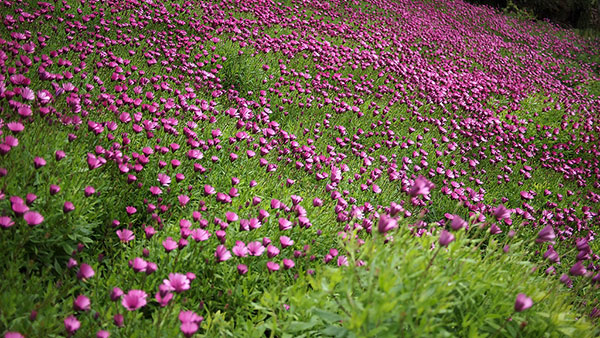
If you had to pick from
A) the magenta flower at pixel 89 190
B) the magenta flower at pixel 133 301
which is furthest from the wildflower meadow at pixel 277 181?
the magenta flower at pixel 89 190

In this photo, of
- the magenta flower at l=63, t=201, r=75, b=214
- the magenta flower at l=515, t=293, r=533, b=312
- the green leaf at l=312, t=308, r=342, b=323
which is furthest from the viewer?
the magenta flower at l=63, t=201, r=75, b=214

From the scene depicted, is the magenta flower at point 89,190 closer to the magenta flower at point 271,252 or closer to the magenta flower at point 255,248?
the magenta flower at point 255,248

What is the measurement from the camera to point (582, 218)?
5.11 m

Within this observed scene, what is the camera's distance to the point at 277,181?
3498 millimetres

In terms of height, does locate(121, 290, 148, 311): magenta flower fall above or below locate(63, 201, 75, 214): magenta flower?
below

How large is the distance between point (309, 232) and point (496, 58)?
9.78 m

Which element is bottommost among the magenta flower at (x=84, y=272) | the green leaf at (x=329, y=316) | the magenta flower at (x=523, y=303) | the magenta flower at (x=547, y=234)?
the magenta flower at (x=84, y=272)

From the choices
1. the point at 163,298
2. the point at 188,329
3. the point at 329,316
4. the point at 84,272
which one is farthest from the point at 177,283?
the point at 329,316

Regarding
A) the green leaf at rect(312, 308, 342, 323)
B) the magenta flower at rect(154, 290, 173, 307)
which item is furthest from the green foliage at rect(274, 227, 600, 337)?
the magenta flower at rect(154, 290, 173, 307)

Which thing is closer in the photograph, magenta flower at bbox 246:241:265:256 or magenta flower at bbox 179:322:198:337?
magenta flower at bbox 179:322:198:337

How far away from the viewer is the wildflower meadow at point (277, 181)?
1900mm

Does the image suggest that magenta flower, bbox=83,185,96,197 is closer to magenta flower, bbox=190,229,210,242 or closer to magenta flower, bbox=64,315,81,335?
magenta flower, bbox=190,229,210,242

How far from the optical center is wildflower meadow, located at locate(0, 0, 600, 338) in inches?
74.8

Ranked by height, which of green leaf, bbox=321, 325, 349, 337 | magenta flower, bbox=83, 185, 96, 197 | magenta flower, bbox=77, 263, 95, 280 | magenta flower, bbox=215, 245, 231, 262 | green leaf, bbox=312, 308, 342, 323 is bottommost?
magenta flower, bbox=77, 263, 95, 280
